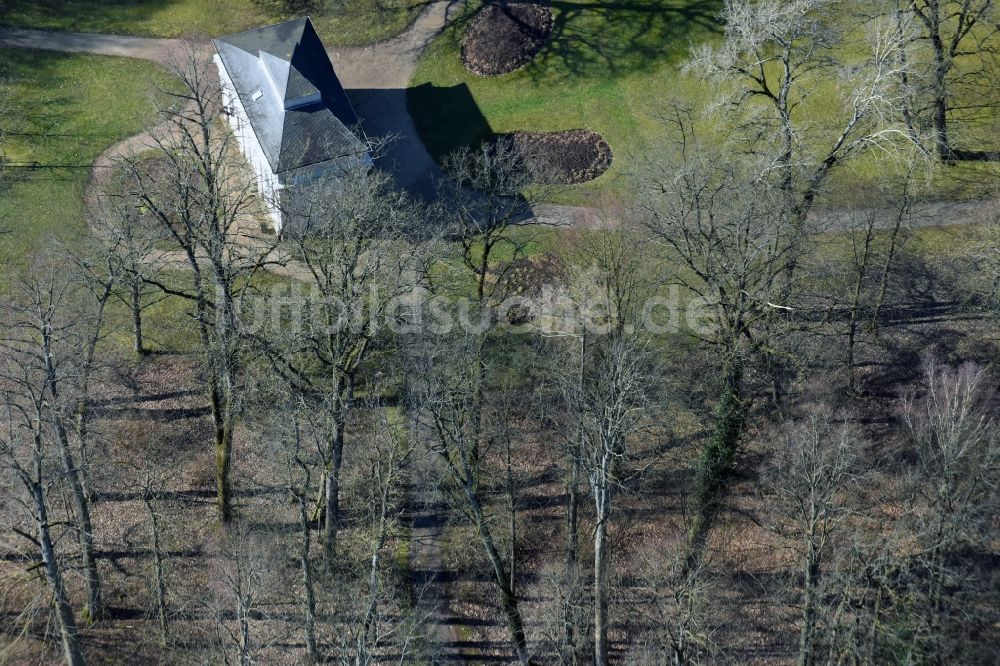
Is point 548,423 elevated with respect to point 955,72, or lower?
lower

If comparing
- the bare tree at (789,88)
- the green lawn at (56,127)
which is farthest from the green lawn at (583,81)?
the green lawn at (56,127)

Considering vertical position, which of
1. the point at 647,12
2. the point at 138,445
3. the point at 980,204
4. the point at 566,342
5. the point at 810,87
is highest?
the point at 647,12

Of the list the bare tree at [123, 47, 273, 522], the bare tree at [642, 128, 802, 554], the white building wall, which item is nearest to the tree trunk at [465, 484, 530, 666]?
the bare tree at [642, 128, 802, 554]

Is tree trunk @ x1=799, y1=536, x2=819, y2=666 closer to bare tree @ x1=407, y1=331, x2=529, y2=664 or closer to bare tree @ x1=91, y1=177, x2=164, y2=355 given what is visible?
bare tree @ x1=407, y1=331, x2=529, y2=664

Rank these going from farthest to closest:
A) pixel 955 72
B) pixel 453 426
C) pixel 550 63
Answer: pixel 550 63 < pixel 955 72 < pixel 453 426

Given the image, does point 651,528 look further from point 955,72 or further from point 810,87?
point 955,72

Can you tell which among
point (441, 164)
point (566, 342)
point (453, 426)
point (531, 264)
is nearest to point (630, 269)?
point (566, 342)

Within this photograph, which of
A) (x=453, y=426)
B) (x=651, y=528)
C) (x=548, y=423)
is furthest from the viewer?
(x=548, y=423)
